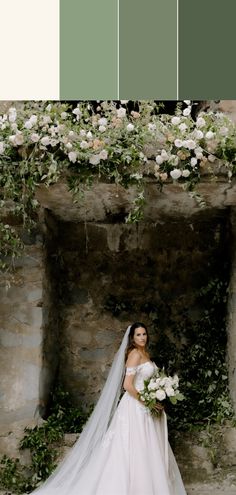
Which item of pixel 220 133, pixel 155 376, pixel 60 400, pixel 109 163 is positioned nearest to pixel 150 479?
pixel 155 376

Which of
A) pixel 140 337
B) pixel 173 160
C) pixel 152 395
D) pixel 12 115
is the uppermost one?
pixel 12 115

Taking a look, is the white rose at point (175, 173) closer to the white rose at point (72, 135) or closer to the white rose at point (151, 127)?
the white rose at point (151, 127)

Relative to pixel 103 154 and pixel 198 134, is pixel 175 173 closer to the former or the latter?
pixel 198 134

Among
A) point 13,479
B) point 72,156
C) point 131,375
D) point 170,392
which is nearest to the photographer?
point 72,156

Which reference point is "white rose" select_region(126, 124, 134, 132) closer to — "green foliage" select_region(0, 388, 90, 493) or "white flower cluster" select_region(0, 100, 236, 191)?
"white flower cluster" select_region(0, 100, 236, 191)

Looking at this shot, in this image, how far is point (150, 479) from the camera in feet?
15.5

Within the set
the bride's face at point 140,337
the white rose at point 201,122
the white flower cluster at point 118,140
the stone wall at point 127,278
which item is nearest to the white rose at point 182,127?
the white flower cluster at point 118,140

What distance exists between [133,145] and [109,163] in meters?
0.25

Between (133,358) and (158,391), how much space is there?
0.43m

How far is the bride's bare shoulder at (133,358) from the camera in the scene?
17.4ft

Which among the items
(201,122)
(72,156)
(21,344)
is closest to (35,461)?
(21,344)

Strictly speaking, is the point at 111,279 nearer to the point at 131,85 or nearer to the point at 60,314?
the point at 60,314

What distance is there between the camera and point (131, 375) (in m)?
5.23

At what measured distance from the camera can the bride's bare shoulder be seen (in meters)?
5.30
